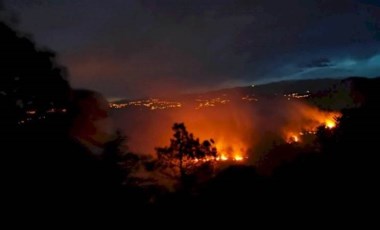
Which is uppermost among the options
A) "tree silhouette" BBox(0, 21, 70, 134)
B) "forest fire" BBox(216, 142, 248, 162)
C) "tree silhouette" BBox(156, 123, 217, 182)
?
"tree silhouette" BBox(0, 21, 70, 134)

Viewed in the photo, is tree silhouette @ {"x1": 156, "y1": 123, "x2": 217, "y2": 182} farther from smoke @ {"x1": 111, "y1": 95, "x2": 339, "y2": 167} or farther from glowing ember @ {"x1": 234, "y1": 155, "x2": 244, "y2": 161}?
smoke @ {"x1": 111, "y1": 95, "x2": 339, "y2": 167}

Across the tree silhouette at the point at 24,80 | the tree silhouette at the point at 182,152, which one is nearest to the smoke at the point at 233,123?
the tree silhouette at the point at 182,152

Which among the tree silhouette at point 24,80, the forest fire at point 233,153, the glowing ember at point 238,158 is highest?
the tree silhouette at point 24,80

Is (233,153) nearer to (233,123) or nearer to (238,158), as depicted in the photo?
(238,158)

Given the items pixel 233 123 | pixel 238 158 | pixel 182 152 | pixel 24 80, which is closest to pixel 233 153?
pixel 238 158

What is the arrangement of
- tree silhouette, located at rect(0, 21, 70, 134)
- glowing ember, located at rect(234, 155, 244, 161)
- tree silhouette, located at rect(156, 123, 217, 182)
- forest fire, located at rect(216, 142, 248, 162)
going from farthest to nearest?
glowing ember, located at rect(234, 155, 244, 161)
forest fire, located at rect(216, 142, 248, 162)
tree silhouette, located at rect(156, 123, 217, 182)
tree silhouette, located at rect(0, 21, 70, 134)

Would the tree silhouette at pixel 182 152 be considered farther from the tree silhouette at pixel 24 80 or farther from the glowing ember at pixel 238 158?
the glowing ember at pixel 238 158

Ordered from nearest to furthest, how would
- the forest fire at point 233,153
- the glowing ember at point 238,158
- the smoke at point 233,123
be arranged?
the forest fire at point 233,153, the glowing ember at point 238,158, the smoke at point 233,123

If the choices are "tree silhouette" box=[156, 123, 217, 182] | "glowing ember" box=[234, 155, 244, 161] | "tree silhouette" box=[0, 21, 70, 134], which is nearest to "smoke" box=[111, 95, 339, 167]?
"glowing ember" box=[234, 155, 244, 161]

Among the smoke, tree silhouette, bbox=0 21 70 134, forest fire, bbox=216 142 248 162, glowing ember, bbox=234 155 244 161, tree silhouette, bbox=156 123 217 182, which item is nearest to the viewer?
tree silhouette, bbox=0 21 70 134

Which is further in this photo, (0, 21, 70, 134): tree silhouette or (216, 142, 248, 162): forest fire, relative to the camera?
(216, 142, 248, 162): forest fire

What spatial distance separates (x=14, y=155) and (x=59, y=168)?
1.10 meters

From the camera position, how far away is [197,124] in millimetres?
76875

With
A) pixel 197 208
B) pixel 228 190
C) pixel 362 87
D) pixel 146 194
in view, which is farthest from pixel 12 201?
pixel 362 87
